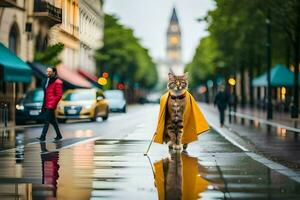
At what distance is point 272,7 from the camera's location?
4228 cm

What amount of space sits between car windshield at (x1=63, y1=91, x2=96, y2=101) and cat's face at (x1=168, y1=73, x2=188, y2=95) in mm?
20938

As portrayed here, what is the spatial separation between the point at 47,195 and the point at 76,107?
88.6ft

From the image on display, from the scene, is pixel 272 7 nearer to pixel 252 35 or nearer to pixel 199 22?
pixel 252 35

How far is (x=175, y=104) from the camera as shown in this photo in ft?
54.4

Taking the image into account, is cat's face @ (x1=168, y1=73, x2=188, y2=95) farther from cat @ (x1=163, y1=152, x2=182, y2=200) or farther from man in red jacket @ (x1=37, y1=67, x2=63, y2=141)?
man in red jacket @ (x1=37, y1=67, x2=63, y2=141)

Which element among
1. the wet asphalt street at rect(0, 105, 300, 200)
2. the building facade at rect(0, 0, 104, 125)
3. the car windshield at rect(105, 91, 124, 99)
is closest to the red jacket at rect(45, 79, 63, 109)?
the wet asphalt street at rect(0, 105, 300, 200)

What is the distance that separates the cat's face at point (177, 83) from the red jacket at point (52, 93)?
5.16 meters

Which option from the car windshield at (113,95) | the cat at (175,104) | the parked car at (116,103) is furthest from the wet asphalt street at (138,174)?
the car windshield at (113,95)

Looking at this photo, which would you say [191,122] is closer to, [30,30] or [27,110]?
[27,110]

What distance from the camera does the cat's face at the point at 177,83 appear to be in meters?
16.4

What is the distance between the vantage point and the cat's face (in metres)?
16.4

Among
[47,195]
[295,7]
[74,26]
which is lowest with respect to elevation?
[47,195]

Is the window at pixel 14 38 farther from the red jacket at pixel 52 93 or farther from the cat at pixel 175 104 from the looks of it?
the cat at pixel 175 104

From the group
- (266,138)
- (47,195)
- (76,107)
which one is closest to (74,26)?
(266,138)
